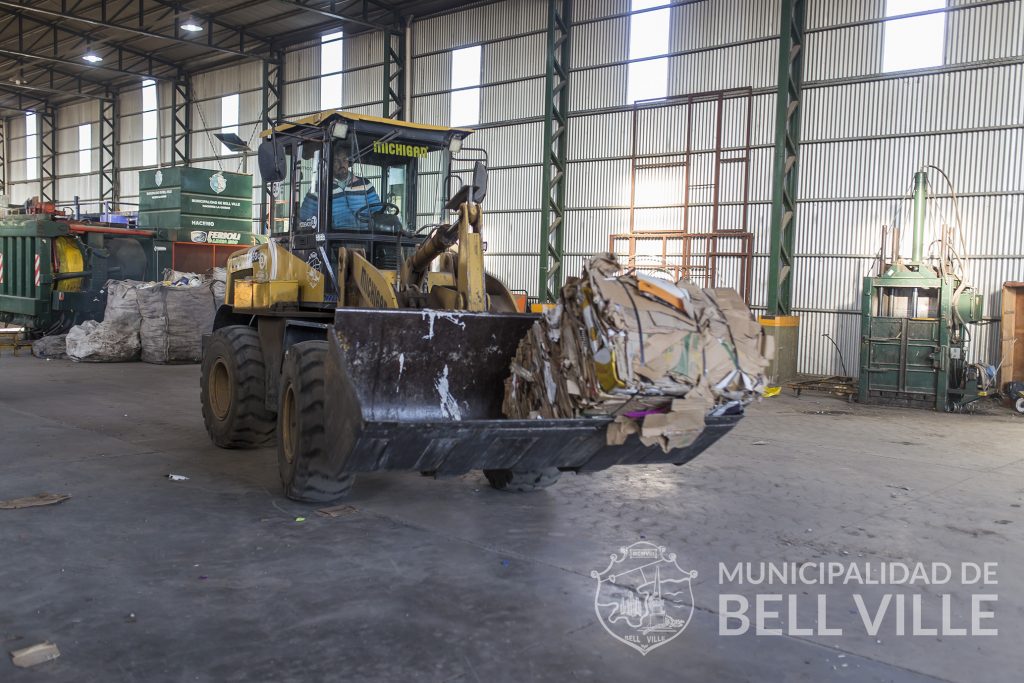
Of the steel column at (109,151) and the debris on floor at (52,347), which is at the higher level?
the steel column at (109,151)

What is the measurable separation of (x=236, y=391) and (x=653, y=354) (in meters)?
4.43

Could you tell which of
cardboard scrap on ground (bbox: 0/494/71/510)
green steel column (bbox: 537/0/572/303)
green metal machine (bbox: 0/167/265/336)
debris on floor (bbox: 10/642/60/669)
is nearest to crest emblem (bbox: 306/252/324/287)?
cardboard scrap on ground (bbox: 0/494/71/510)

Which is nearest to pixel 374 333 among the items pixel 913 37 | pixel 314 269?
pixel 314 269

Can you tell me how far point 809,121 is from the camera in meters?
16.2

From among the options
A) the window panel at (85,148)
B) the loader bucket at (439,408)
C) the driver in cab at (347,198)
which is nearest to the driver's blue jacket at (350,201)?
the driver in cab at (347,198)

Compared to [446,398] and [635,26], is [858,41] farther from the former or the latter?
[446,398]

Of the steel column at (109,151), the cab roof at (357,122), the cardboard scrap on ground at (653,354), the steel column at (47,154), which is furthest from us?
the steel column at (47,154)

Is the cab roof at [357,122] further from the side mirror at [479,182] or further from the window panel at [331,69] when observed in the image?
the window panel at [331,69]

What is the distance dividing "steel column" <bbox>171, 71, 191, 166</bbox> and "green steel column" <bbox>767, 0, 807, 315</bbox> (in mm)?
20561

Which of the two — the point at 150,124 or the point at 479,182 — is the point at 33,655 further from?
the point at 150,124

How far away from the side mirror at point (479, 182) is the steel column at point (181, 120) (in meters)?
24.4

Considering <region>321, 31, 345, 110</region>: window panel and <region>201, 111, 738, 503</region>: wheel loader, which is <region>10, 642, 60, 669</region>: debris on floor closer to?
<region>201, 111, 738, 503</region>: wheel loader

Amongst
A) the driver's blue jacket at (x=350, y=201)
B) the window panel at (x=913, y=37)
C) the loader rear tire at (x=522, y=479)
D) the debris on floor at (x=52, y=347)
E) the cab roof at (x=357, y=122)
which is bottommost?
the loader rear tire at (x=522, y=479)

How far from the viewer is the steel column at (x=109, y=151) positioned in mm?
31797
